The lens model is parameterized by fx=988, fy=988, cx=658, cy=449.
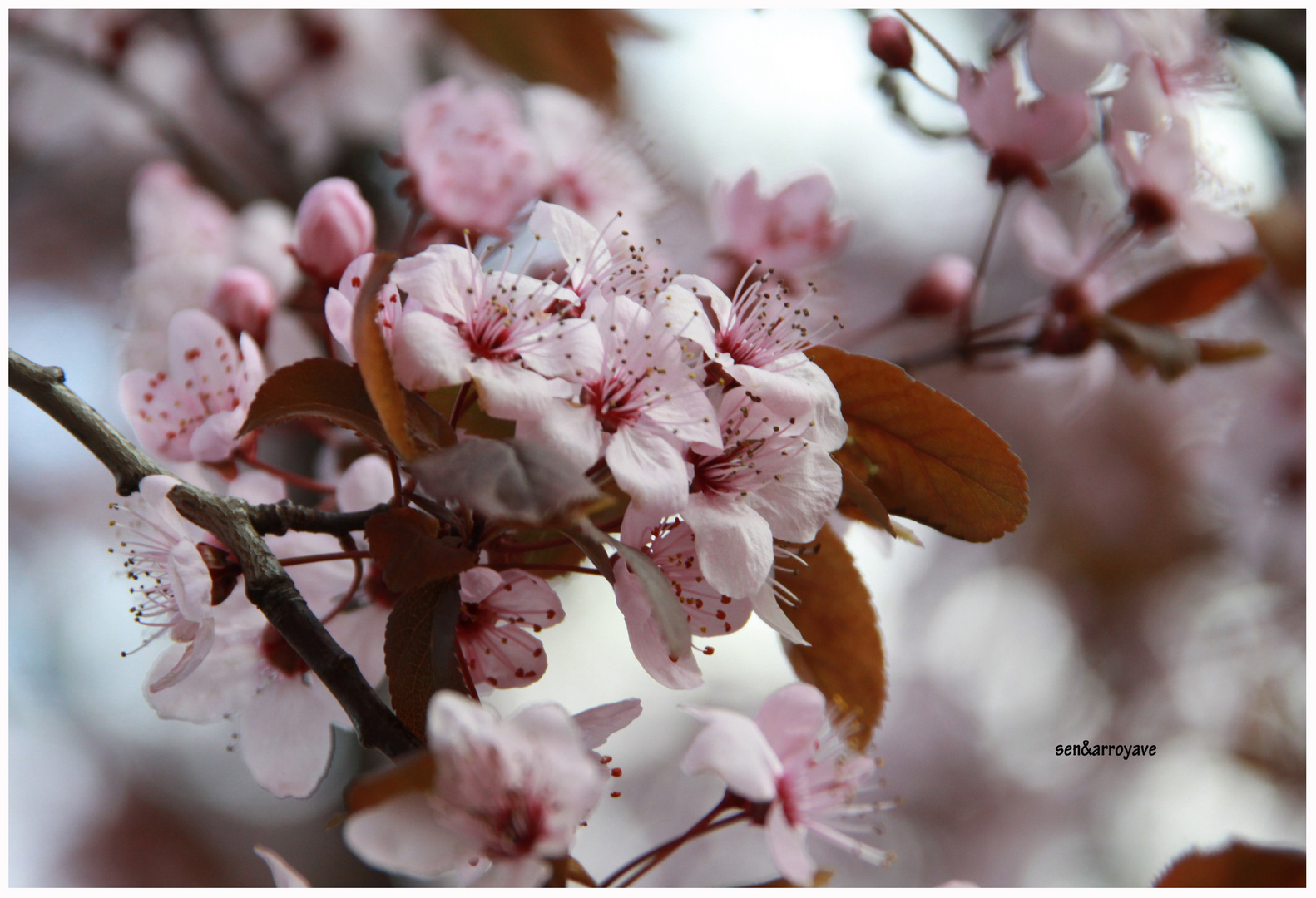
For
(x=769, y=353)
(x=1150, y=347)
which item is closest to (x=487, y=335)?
(x=769, y=353)

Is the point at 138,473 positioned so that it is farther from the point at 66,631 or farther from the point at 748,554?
the point at 66,631

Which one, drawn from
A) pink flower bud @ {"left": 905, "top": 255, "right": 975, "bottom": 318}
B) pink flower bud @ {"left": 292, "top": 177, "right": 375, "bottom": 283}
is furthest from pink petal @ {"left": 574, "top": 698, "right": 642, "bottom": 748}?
pink flower bud @ {"left": 905, "top": 255, "right": 975, "bottom": 318}

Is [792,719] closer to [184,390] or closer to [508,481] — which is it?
[508,481]

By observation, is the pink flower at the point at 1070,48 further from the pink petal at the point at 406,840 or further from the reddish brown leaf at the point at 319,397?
the pink petal at the point at 406,840

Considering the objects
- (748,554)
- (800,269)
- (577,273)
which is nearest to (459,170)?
(800,269)

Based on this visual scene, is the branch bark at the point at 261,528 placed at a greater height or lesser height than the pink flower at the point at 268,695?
greater

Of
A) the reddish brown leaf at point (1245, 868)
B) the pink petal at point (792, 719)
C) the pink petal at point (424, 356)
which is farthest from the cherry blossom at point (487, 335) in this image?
the reddish brown leaf at point (1245, 868)
